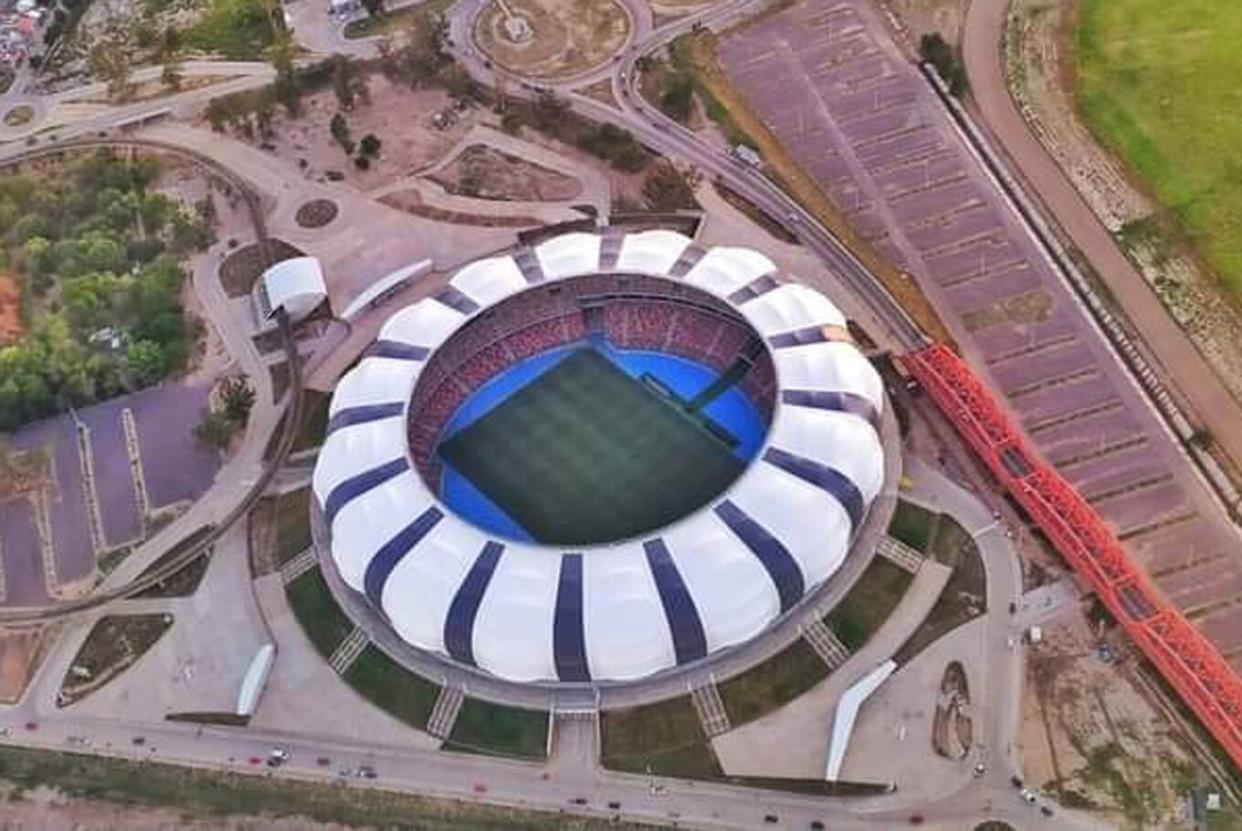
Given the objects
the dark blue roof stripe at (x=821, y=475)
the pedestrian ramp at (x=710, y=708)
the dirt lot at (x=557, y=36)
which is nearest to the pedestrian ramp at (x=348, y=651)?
the pedestrian ramp at (x=710, y=708)

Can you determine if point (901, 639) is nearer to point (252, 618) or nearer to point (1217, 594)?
point (1217, 594)

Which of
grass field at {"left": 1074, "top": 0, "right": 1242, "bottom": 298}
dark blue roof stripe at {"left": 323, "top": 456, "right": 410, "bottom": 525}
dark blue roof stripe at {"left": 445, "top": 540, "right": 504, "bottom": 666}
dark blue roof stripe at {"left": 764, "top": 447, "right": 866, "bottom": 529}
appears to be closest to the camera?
dark blue roof stripe at {"left": 445, "top": 540, "right": 504, "bottom": 666}

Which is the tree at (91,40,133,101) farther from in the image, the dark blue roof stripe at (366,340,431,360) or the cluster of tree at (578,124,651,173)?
the dark blue roof stripe at (366,340,431,360)

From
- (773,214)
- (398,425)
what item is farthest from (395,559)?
(773,214)

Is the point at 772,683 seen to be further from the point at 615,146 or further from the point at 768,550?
the point at 615,146

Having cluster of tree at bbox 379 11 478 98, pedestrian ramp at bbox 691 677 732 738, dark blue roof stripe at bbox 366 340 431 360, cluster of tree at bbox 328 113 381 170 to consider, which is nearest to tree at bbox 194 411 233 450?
dark blue roof stripe at bbox 366 340 431 360

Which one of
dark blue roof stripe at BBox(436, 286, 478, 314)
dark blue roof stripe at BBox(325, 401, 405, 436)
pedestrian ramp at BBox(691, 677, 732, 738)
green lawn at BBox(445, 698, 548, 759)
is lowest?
green lawn at BBox(445, 698, 548, 759)

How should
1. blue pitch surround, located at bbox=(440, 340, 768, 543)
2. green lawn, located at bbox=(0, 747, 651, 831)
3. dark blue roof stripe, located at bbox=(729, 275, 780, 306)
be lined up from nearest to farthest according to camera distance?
green lawn, located at bbox=(0, 747, 651, 831) → blue pitch surround, located at bbox=(440, 340, 768, 543) → dark blue roof stripe, located at bbox=(729, 275, 780, 306)

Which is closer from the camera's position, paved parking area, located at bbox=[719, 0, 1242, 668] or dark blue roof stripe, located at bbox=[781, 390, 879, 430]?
dark blue roof stripe, located at bbox=[781, 390, 879, 430]

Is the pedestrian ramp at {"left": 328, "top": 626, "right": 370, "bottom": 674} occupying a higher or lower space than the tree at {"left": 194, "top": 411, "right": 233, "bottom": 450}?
lower
